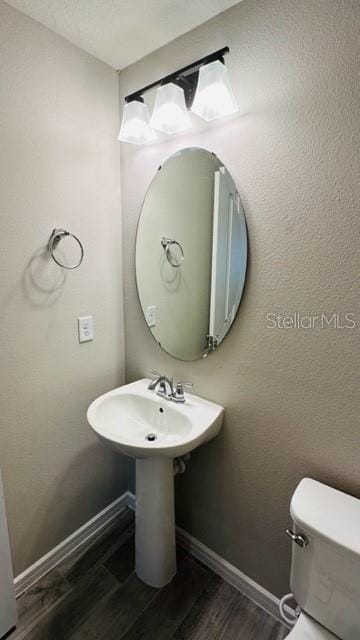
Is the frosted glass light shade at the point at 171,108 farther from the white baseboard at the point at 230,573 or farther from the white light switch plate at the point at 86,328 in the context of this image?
the white baseboard at the point at 230,573

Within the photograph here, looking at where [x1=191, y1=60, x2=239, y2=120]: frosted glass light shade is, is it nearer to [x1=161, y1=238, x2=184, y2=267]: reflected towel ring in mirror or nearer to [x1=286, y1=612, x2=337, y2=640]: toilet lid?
[x1=161, y1=238, x2=184, y2=267]: reflected towel ring in mirror

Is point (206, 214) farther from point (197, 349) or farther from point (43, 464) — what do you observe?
point (43, 464)

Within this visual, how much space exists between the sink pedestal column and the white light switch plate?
61cm

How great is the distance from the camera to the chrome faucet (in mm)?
1394

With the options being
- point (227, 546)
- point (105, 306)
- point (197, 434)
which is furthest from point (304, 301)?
point (227, 546)

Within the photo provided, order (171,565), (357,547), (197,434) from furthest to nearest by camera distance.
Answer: (171,565) → (197,434) → (357,547)

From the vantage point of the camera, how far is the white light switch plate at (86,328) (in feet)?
4.83

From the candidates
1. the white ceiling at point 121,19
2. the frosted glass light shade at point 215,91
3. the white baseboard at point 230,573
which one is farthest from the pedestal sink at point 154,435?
the white ceiling at point 121,19

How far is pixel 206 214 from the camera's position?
131cm

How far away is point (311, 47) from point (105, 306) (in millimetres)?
1264

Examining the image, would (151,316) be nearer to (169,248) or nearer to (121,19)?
(169,248)

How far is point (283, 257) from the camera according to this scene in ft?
3.54

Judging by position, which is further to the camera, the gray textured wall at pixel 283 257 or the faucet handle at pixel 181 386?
the faucet handle at pixel 181 386

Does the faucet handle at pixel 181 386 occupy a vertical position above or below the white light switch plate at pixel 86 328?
below
